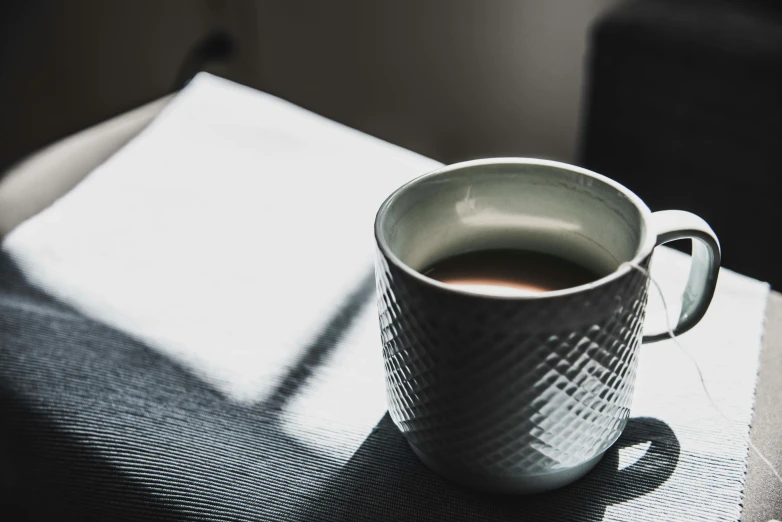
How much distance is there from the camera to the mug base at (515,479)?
33 cm

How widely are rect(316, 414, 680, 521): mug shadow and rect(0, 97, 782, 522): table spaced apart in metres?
0.04

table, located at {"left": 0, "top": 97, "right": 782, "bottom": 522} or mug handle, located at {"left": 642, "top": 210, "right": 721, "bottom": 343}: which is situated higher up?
mug handle, located at {"left": 642, "top": 210, "right": 721, "bottom": 343}

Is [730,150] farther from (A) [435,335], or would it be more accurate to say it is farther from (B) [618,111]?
(A) [435,335]

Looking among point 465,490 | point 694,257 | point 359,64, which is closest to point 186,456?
point 465,490

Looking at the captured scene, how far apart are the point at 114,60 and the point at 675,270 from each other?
4.77ft

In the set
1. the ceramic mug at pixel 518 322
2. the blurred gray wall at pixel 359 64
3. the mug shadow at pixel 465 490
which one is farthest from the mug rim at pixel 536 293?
the blurred gray wall at pixel 359 64

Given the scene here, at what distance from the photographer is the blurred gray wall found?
155cm

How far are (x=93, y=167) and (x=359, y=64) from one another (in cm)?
124

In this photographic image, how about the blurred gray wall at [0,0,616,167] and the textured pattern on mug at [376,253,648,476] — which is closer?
the textured pattern on mug at [376,253,648,476]

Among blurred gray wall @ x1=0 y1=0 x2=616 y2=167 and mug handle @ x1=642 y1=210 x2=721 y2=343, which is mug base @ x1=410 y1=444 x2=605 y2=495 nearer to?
mug handle @ x1=642 y1=210 x2=721 y2=343

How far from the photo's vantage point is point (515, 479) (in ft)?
1.09

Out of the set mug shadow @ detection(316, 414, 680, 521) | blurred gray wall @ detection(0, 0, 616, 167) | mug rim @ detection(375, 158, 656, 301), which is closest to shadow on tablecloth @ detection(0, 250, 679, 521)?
mug shadow @ detection(316, 414, 680, 521)

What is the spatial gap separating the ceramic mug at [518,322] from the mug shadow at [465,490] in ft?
0.03

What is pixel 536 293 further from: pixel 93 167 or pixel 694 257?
pixel 93 167
